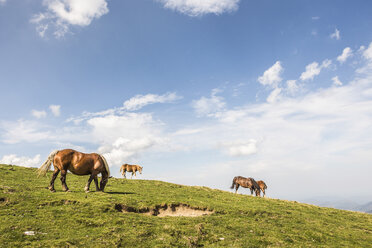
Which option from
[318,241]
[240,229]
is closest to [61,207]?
[240,229]

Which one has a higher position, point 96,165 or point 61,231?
point 96,165

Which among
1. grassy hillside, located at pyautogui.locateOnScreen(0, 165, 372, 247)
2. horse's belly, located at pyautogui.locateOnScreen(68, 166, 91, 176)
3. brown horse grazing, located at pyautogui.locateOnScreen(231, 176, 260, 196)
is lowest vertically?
grassy hillside, located at pyautogui.locateOnScreen(0, 165, 372, 247)

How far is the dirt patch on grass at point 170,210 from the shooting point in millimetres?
15102

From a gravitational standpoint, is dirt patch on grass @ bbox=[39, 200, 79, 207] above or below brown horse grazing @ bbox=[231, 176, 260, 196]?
below

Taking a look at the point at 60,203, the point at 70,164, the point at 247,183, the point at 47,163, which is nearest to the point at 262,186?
the point at 247,183

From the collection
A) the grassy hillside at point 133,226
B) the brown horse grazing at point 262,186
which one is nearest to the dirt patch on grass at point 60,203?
the grassy hillside at point 133,226

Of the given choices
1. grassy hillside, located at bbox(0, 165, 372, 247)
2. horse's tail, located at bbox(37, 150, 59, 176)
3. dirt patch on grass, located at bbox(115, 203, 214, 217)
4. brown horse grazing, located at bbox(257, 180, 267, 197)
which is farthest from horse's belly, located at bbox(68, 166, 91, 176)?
brown horse grazing, located at bbox(257, 180, 267, 197)

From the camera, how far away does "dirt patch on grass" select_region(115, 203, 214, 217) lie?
49.5 feet

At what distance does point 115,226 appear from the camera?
38.1ft

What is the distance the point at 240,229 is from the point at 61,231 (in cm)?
950

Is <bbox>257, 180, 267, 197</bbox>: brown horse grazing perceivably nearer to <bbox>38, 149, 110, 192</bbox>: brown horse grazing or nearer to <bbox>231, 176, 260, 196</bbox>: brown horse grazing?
<bbox>231, 176, 260, 196</bbox>: brown horse grazing

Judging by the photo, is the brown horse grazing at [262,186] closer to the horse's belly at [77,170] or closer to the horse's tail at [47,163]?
the horse's belly at [77,170]

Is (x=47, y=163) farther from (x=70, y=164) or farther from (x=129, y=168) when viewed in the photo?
(x=129, y=168)

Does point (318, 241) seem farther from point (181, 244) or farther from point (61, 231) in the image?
point (61, 231)
